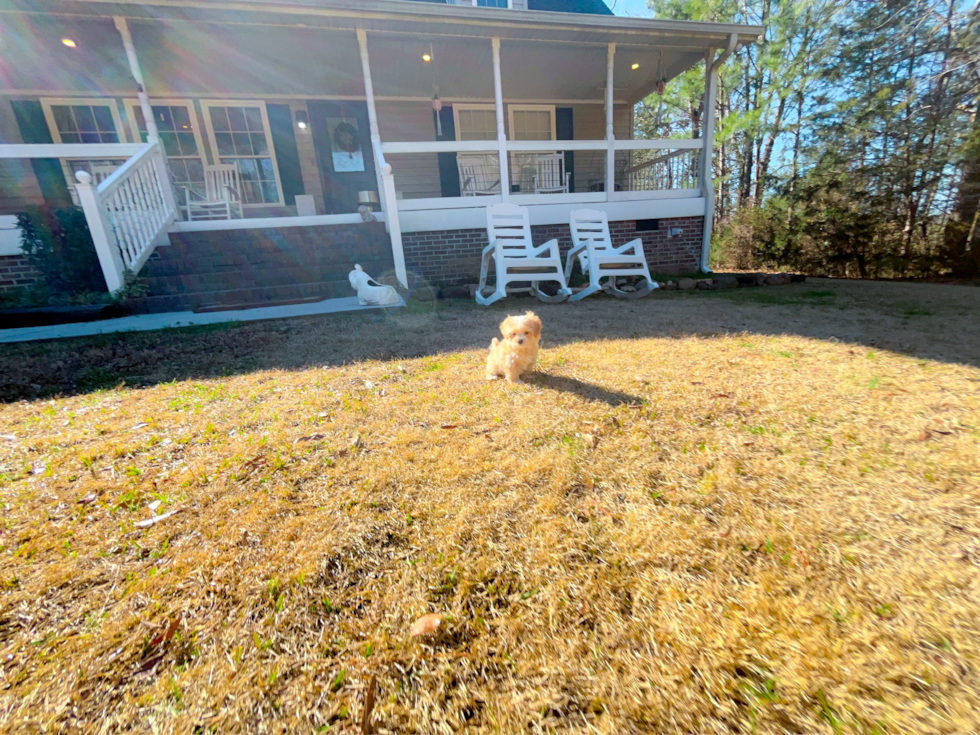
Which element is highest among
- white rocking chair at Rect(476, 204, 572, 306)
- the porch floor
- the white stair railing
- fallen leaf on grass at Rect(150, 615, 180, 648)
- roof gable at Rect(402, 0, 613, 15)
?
roof gable at Rect(402, 0, 613, 15)

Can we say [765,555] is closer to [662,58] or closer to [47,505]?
[47,505]

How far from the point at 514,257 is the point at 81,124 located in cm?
894

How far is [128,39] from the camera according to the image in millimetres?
5680

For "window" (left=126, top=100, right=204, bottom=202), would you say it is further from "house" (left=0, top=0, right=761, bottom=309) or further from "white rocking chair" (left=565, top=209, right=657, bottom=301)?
"white rocking chair" (left=565, top=209, right=657, bottom=301)

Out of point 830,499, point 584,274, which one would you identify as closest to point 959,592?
point 830,499

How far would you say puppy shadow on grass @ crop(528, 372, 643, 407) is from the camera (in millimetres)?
2338

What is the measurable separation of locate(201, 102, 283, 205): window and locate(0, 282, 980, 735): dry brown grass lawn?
741 cm

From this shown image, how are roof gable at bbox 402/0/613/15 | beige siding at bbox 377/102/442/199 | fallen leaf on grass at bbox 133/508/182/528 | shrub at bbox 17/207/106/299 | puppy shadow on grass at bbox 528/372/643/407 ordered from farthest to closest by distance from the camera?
1. beige siding at bbox 377/102/442/199
2. roof gable at bbox 402/0/613/15
3. shrub at bbox 17/207/106/299
4. puppy shadow on grass at bbox 528/372/643/407
5. fallen leaf on grass at bbox 133/508/182/528

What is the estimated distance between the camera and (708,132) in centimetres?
764

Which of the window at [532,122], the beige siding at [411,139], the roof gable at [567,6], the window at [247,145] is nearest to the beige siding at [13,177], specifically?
the window at [247,145]

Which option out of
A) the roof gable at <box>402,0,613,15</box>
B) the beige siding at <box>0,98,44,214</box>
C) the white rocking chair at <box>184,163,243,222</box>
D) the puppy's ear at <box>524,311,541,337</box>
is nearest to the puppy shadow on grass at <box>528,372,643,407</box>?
the puppy's ear at <box>524,311,541,337</box>

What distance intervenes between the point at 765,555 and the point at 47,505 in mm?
2585

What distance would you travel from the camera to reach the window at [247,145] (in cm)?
809

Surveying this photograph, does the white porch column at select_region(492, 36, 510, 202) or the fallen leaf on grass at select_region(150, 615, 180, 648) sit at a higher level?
the white porch column at select_region(492, 36, 510, 202)
